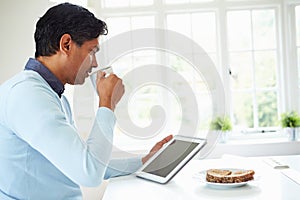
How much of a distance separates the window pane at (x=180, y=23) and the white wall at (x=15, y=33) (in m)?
1.18

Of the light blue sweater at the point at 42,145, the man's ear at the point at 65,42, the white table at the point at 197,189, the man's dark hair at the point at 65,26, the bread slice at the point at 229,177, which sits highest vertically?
the man's dark hair at the point at 65,26

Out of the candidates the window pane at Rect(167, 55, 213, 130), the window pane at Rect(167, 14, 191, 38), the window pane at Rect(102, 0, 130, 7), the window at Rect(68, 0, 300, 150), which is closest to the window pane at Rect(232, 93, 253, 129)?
the window at Rect(68, 0, 300, 150)

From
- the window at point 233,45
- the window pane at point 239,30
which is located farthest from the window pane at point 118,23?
the window pane at point 239,30

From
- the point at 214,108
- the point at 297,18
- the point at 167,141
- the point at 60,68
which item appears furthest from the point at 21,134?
the point at 297,18

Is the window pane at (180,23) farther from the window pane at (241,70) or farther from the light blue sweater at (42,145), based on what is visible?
the light blue sweater at (42,145)

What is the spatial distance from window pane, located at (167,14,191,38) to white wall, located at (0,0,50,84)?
3.87 feet

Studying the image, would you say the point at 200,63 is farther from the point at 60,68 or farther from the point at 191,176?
the point at 60,68

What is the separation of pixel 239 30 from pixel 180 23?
1.59ft

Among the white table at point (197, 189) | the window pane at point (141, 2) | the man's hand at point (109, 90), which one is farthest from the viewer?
the window pane at point (141, 2)

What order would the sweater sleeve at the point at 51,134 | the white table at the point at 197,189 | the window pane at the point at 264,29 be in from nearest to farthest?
the sweater sleeve at the point at 51,134 → the white table at the point at 197,189 → the window pane at the point at 264,29

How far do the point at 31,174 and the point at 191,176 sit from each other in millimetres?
718

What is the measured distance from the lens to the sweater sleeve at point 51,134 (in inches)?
36.9

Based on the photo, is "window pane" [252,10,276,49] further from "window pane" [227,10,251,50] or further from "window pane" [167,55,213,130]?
"window pane" [167,55,213,130]

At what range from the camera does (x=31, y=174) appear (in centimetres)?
106
